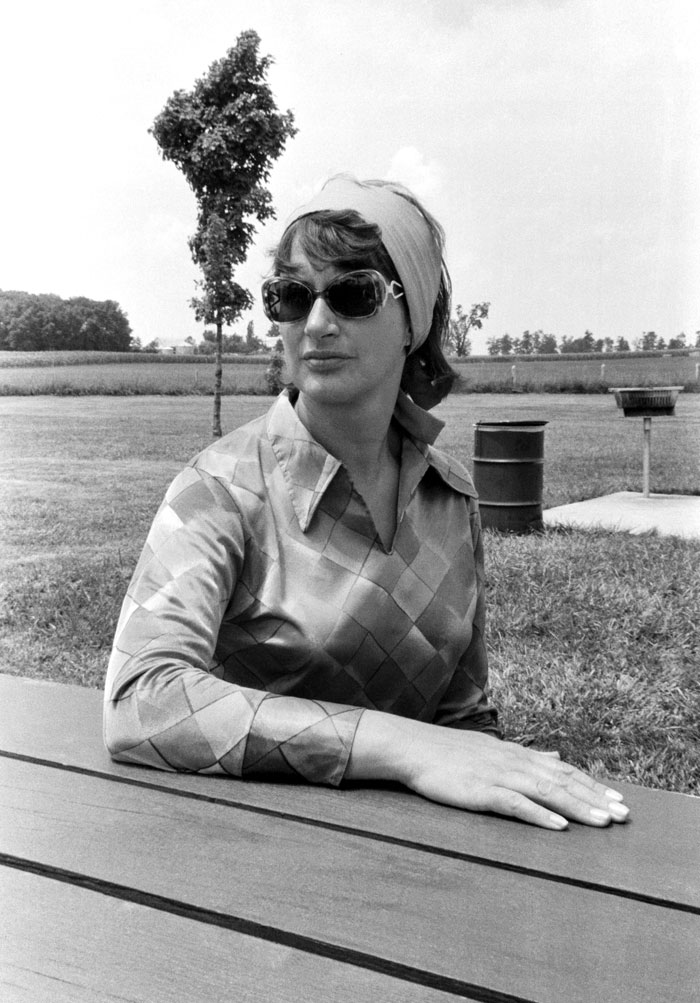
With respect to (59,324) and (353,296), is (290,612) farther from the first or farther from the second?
(59,324)

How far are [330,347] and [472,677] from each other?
18.4 inches

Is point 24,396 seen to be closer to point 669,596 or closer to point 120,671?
point 669,596

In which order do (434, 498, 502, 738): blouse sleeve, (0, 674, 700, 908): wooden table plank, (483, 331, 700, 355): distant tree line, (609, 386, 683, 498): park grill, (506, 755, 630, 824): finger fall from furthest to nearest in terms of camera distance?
1. (483, 331, 700, 355): distant tree line
2. (609, 386, 683, 498): park grill
3. (434, 498, 502, 738): blouse sleeve
4. (506, 755, 630, 824): finger
5. (0, 674, 700, 908): wooden table plank

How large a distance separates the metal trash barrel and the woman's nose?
12.6 ft

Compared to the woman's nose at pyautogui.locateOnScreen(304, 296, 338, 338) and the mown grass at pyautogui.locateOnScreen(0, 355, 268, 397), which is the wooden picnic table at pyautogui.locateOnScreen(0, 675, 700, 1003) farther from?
the mown grass at pyautogui.locateOnScreen(0, 355, 268, 397)

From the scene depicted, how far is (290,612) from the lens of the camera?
1131mm

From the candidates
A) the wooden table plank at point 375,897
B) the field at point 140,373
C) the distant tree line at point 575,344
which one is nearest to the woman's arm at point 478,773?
the wooden table plank at point 375,897

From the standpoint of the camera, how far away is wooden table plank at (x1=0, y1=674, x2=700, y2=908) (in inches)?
32.6

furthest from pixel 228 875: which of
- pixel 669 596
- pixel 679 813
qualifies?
pixel 669 596

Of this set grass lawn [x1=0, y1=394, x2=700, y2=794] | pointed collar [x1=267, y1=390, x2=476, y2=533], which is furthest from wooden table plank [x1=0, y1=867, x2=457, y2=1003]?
grass lawn [x1=0, y1=394, x2=700, y2=794]

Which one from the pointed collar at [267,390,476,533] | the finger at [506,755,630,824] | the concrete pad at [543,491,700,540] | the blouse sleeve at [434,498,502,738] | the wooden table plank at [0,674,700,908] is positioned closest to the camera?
the wooden table plank at [0,674,700,908]

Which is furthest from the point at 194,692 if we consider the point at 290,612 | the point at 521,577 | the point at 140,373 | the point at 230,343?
the point at 140,373

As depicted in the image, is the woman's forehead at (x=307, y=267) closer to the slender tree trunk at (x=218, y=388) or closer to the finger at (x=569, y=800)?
the finger at (x=569, y=800)

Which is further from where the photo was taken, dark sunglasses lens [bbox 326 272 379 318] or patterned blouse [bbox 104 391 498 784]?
dark sunglasses lens [bbox 326 272 379 318]
